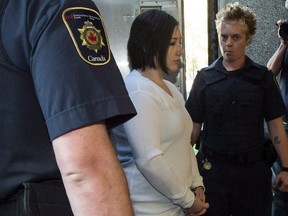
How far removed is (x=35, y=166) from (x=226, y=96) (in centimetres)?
143

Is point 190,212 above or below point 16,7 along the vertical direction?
below

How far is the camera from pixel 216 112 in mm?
1952

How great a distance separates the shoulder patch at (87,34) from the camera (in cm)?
60

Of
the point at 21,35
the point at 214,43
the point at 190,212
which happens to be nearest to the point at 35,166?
the point at 21,35

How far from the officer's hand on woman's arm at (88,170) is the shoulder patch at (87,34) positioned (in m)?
0.12

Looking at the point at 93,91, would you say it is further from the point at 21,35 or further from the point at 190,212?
the point at 190,212

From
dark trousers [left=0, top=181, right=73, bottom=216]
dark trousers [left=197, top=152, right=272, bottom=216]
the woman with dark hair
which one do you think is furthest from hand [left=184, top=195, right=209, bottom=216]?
dark trousers [left=0, top=181, right=73, bottom=216]

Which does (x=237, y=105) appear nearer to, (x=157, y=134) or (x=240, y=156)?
(x=240, y=156)

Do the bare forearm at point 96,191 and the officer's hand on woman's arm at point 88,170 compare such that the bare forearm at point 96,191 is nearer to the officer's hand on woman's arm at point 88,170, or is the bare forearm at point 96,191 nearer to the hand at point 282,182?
the officer's hand on woman's arm at point 88,170

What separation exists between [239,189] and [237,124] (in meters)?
0.36

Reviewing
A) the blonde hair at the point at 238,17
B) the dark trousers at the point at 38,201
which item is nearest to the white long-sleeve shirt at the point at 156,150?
the dark trousers at the point at 38,201

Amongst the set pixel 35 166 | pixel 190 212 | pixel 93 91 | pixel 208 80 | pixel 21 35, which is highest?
pixel 21 35

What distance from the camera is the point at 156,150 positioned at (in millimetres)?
1191

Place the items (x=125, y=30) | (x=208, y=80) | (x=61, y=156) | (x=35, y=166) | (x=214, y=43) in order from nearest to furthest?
1. (x=61, y=156)
2. (x=35, y=166)
3. (x=125, y=30)
4. (x=208, y=80)
5. (x=214, y=43)
